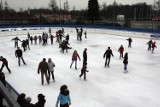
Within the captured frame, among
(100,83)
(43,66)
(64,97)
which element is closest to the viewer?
(64,97)

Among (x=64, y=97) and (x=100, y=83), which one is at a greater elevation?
(x=64, y=97)

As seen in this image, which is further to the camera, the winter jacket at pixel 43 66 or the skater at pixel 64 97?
the winter jacket at pixel 43 66

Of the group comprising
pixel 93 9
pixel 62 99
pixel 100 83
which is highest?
pixel 93 9

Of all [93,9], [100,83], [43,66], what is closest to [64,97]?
[43,66]

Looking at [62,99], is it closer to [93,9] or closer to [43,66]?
[43,66]

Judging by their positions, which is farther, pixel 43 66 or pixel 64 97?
pixel 43 66

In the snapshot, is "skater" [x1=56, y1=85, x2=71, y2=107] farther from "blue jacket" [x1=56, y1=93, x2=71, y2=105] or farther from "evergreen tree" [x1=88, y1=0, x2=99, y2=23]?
"evergreen tree" [x1=88, y1=0, x2=99, y2=23]

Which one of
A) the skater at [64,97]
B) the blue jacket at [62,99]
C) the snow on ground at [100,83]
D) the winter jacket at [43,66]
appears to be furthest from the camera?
the winter jacket at [43,66]

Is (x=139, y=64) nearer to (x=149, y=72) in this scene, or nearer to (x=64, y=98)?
(x=149, y=72)

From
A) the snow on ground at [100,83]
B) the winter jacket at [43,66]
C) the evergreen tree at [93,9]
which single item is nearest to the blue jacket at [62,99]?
the snow on ground at [100,83]

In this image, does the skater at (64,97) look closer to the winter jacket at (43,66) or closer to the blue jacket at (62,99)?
the blue jacket at (62,99)

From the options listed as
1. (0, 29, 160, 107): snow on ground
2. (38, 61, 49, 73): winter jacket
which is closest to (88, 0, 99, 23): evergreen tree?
(0, 29, 160, 107): snow on ground

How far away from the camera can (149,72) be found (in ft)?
41.4

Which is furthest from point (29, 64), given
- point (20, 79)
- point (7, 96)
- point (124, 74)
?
point (7, 96)
